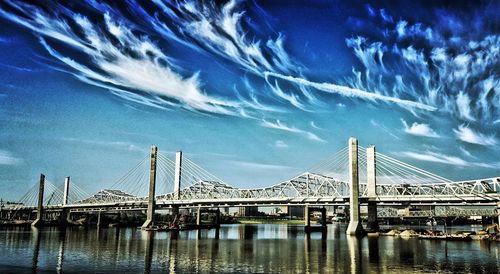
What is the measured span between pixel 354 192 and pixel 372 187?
10.1 meters

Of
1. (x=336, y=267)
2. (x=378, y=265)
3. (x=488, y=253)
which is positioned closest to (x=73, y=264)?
(x=336, y=267)

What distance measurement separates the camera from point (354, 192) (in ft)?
283

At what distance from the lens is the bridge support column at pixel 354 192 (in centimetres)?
8562

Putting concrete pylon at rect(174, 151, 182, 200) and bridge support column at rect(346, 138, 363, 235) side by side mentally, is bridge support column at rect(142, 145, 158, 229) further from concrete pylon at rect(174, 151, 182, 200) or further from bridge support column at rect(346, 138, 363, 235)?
bridge support column at rect(346, 138, 363, 235)

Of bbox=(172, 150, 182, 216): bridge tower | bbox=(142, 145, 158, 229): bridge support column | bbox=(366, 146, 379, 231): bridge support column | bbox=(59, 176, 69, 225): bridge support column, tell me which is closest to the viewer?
bbox=(366, 146, 379, 231): bridge support column

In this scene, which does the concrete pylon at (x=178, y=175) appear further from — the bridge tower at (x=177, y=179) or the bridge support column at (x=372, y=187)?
the bridge support column at (x=372, y=187)

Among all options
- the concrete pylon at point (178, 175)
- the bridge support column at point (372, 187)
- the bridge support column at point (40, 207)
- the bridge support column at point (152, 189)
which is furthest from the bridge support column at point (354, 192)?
the bridge support column at point (40, 207)

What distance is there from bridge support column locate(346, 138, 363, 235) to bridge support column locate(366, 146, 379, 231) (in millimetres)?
7092

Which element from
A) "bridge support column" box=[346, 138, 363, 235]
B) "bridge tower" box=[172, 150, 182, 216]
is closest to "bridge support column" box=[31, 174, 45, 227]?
"bridge tower" box=[172, 150, 182, 216]

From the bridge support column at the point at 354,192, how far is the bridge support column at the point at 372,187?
709cm

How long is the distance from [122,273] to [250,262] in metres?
12.3

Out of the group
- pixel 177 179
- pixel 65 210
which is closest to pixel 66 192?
pixel 65 210

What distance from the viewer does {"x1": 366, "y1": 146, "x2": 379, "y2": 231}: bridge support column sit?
92.9 m

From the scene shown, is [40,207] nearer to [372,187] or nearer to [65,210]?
[65,210]
